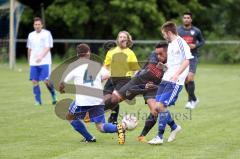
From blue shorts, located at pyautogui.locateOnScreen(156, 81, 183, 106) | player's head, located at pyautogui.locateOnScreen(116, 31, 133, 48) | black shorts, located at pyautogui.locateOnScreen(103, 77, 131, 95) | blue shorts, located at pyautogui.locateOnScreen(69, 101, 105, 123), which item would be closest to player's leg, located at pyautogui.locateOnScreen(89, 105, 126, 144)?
blue shorts, located at pyautogui.locateOnScreen(69, 101, 105, 123)

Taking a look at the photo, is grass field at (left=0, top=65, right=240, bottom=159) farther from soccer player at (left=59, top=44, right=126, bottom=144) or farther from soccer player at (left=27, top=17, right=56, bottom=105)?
soccer player at (left=27, top=17, right=56, bottom=105)

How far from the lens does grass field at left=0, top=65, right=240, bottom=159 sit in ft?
32.2

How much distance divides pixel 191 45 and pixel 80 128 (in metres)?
5.97

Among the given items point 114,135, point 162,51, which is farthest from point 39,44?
point 162,51

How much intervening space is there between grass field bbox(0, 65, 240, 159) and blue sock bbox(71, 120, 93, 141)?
0.57 feet

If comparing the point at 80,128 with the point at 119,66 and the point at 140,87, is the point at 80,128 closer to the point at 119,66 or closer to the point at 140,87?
the point at 140,87

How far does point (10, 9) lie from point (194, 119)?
17704 millimetres

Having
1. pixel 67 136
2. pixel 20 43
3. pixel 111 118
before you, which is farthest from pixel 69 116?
pixel 20 43

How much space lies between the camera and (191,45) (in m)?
16.2

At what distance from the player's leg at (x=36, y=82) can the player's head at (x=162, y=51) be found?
220 inches

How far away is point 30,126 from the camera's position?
42.0 ft

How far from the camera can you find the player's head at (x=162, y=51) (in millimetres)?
11570

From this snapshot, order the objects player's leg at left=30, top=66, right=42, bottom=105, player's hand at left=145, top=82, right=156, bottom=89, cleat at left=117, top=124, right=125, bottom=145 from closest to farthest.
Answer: cleat at left=117, top=124, right=125, bottom=145
player's hand at left=145, top=82, right=156, bottom=89
player's leg at left=30, top=66, right=42, bottom=105

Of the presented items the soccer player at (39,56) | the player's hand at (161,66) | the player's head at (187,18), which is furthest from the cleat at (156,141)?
the soccer player at (39,56)
